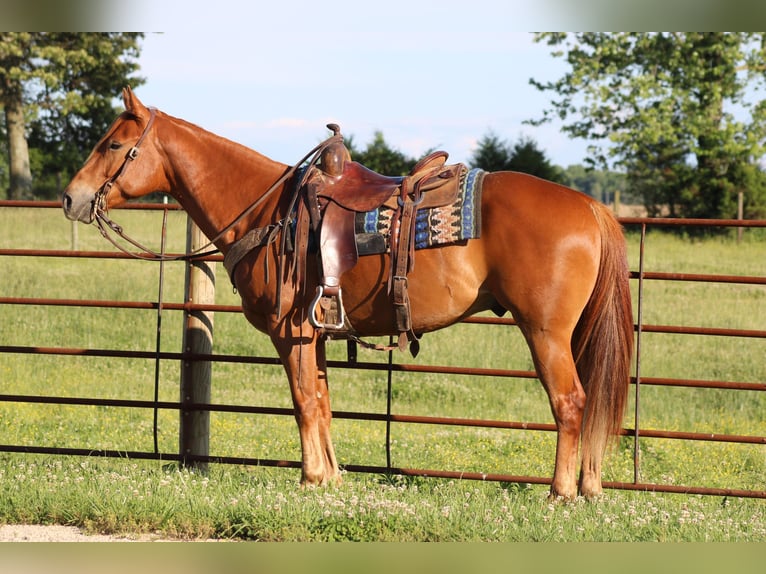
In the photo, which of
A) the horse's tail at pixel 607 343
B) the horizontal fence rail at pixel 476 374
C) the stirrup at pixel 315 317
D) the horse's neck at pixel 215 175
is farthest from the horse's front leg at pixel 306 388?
the horse's tail at pixel 607 343

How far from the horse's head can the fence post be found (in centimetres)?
87

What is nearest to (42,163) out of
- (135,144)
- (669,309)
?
(669,309)

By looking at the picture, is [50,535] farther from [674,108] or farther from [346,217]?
[674,108]

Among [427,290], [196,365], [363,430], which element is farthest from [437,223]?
[363,430]

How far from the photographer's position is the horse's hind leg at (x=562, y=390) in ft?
17.2

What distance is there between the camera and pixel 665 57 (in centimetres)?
2473

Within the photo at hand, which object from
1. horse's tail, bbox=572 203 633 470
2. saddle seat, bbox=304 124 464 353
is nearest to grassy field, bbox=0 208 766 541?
horse's tail, bbox=572 203 633 470

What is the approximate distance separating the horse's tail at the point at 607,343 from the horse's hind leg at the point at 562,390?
0.20 meters

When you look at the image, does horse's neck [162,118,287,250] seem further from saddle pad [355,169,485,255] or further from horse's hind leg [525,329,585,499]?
horse's hind leg [525,329,585,499]

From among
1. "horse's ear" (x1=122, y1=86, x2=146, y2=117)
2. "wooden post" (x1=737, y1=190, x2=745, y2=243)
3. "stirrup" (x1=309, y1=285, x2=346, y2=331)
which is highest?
"wooden post" (x1=737, y1=190, x2=745, y2=243)

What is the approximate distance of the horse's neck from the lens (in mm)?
5789

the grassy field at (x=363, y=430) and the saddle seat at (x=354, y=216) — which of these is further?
the saddle seat at (x=354, y=216)

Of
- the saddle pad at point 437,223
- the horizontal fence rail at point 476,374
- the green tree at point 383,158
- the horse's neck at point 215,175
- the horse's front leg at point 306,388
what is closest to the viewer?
the saddle pad at point 437,223

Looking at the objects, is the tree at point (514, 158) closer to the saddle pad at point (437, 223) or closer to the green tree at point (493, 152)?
the green tree at point (493, 152)
